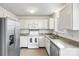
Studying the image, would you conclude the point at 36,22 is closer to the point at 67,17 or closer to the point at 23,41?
the point at 23,41

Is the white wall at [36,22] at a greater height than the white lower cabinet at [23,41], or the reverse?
the white wall at [36,22]

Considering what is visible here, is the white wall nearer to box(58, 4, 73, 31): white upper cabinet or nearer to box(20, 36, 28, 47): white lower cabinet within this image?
box(20, 36, 28, 47): white lower cabinet

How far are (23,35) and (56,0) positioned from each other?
692cm

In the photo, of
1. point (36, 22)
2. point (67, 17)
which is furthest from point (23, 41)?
point (67, 17)

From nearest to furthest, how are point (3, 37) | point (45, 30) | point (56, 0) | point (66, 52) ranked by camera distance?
1. point (56, 0)
2. point (3, 37)
3. point (66, 52)
4. point (45, 30)

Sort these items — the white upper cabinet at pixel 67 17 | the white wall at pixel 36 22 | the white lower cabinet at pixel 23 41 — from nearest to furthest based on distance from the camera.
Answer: the white upper cabinet at pixel 67 17
the white lower cabinet at pixel 23 41
the white wall at pixel 36 22

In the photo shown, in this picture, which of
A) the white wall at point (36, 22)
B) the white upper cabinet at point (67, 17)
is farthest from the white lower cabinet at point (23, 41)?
the white upper cabinet at point (67, 17)

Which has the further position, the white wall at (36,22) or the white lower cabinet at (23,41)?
the white wall at (36,22)

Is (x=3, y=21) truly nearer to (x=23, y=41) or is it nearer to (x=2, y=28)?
(x=2, y=28)

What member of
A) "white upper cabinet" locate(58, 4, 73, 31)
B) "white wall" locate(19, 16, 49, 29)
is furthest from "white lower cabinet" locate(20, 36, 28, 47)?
"white upper cabinet" locate(58, 4, 73, 31)

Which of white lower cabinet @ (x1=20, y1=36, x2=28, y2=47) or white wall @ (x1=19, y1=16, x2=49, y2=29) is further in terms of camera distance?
white wall @ (x1=19, y1=16, x2=49, y2=29)

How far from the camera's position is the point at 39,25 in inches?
299

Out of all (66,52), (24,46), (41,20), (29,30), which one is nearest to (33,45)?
(24,46)

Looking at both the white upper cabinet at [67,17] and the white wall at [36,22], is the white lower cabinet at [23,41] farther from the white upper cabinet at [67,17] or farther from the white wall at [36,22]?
the white upper cabinet at [67,17]
